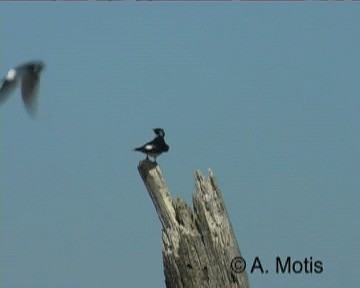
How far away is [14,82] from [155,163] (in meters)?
1.11

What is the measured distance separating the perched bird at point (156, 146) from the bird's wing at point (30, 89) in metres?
0.84

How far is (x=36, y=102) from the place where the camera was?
6.05m

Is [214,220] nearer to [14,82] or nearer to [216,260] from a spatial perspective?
[216,260]

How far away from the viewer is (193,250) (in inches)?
233

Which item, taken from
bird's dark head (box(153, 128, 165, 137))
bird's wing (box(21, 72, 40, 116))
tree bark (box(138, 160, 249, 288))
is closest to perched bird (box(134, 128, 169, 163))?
bird's dark head (box(153, 128, 165, 137))

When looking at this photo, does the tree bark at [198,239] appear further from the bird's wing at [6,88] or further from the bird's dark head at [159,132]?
the bird's wing at [6,88]

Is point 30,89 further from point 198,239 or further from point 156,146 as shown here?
point 198,239

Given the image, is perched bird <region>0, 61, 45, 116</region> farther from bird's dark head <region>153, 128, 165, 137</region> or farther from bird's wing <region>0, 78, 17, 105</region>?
bird's dark head <region>153, 128, 165, 137</region>

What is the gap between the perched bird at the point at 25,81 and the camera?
6051 mm

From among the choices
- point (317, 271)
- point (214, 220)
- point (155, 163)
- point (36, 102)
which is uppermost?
point (36, 102)

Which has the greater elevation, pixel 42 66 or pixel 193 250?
pixel 42 66

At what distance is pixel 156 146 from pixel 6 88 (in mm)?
1129

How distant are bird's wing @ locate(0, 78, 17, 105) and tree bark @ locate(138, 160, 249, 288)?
1.11 m

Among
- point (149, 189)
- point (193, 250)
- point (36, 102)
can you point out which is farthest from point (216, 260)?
point (36, 102)
